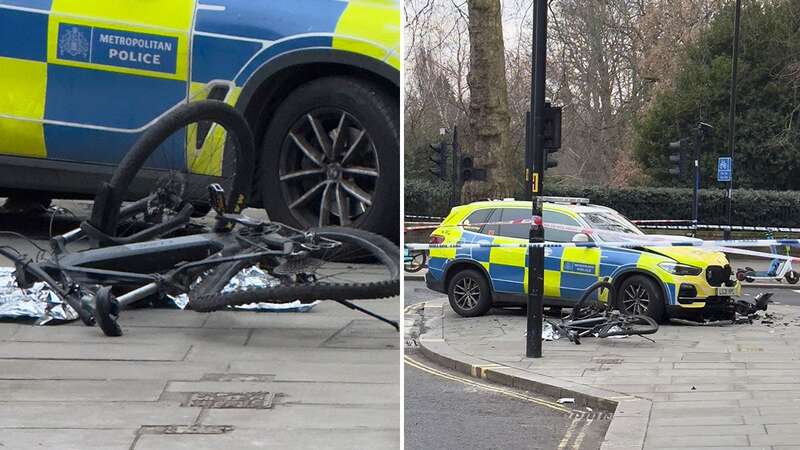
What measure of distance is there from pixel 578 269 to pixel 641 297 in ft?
1.45

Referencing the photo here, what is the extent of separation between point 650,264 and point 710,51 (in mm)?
2379

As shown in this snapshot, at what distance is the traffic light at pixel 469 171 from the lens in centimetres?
242

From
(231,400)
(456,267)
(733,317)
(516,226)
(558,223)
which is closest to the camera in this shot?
(231,400)

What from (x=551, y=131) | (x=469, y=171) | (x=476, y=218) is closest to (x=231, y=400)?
(x=469, y=171)

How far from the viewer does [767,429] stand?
379 cm

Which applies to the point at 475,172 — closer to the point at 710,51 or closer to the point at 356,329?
the point at 356,329

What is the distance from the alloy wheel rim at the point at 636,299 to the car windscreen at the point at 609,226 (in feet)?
3.48

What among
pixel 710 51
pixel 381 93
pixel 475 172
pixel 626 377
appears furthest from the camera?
pixel 626 377

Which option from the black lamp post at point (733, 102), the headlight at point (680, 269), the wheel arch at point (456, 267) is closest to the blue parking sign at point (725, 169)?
the black lamp post at point (733, 102)

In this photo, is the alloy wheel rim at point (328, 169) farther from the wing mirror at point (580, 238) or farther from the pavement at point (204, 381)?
the wing mirror at point (580, 238)

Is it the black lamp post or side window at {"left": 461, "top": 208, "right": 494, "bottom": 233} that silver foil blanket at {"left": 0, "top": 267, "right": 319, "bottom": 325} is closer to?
side window at {"left": 461, "top": 208, "right": 494, "bottom": 233}

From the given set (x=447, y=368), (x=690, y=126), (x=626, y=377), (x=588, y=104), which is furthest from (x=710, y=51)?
(x=447, y=368)

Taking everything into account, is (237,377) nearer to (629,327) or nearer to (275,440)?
(275,440)

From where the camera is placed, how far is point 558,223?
579 centimetres
